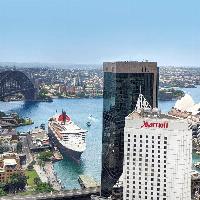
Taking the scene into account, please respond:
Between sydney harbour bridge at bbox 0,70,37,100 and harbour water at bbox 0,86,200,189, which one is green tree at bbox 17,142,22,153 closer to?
harbour water at bbox 0,86,200,189

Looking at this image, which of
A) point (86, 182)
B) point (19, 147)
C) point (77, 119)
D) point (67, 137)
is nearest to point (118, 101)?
point (86, 182)

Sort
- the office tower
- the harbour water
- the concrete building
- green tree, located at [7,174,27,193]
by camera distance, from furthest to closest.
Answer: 1. the harbour water
2. the concrete building
3. green tree, located at [7,174,27,193]
4. the office tower

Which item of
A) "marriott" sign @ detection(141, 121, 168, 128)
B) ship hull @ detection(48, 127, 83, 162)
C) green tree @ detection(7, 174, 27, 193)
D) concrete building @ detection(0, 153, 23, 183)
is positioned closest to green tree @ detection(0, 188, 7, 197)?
green tree @ detection(7, 174, 27, 193)

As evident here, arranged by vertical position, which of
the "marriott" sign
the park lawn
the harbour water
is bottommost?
the harbour water

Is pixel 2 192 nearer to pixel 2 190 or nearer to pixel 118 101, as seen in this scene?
pixel 2 190

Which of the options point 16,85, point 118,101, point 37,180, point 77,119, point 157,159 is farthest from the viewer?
point 16,85

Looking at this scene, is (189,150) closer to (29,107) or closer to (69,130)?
(69,130)

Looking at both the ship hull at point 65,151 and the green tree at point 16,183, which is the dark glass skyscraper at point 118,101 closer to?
the green tree at point 16,183
